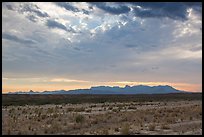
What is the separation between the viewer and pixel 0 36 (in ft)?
51.1

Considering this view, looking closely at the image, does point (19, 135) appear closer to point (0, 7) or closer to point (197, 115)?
point (0, 7)

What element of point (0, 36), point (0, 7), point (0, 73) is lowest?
point (0, 73)

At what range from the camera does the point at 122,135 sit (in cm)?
2089

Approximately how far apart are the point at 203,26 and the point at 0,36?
28.9ft

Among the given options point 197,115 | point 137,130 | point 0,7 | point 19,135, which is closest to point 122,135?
point 137,130

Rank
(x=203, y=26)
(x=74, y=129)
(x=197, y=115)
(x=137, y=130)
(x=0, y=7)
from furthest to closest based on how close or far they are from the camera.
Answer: (x=197, y=115) < (x=74, y=129) < (x=137, y=130) < (x=203, y=26) < (x=0, y=7)

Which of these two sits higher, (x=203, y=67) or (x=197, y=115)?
(x=203, y=67)

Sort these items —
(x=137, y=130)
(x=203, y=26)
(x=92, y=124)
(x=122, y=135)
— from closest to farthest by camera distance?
(x=203, y=26)
(x=122, y=135)
(x=137, y=130)
(x=92, y=124)

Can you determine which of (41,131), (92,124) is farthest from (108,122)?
(41,131)

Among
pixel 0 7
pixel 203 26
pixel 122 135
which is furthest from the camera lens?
pixel 122 135

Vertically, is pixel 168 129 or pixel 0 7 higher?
pixel 0 7

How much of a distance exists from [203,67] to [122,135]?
24.4ft

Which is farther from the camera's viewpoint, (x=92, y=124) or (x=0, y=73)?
(x=92, y=124)

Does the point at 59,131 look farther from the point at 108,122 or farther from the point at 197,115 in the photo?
the point at 197,115
